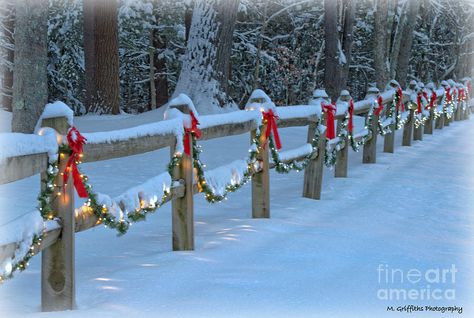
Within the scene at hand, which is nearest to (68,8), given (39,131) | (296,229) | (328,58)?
(328,58)

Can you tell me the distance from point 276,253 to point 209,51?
28.9 ft

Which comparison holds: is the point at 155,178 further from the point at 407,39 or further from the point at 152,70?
the point at 152,70

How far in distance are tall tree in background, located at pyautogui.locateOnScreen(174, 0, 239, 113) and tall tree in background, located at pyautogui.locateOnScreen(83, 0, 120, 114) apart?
345cm

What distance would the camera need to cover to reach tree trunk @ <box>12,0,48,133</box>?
11125 mm

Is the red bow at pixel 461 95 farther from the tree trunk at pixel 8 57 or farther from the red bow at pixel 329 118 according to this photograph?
the red bow at pixel 329 118

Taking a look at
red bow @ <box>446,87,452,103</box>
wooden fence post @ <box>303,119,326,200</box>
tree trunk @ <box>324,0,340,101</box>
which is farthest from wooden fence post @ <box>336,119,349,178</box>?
red bow @ <box>446,87,452,103</box>

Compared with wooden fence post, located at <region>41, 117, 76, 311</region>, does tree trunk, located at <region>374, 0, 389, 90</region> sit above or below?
above

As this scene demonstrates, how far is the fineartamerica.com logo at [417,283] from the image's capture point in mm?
5285

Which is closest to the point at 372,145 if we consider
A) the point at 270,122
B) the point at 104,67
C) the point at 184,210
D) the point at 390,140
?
the point at 390,140

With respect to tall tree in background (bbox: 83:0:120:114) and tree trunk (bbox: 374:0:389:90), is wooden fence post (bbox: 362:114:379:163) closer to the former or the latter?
tall tree in background (bbox: 83:0:120:114)

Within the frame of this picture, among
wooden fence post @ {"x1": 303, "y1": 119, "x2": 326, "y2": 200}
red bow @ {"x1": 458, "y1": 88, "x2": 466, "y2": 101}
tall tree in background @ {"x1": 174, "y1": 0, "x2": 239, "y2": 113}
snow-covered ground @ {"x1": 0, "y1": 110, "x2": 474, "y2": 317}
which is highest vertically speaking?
tall tree in background @ {"x1": 174, "y1": 0, "x2": 239, "y2": 113}

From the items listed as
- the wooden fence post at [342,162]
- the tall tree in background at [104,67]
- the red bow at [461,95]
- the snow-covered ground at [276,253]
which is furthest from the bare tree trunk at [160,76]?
the wooden fence post at [342,162]

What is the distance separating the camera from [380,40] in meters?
23.5

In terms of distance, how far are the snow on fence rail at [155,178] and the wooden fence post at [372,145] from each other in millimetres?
2045
